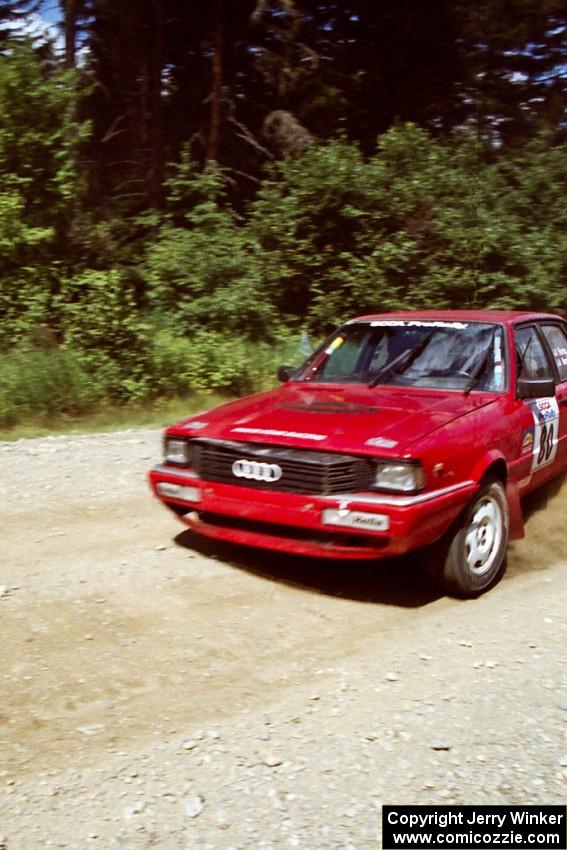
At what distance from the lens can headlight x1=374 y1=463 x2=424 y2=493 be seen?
14.5 ft

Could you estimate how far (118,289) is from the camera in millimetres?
11625

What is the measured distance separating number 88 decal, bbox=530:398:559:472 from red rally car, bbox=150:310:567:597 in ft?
0.05

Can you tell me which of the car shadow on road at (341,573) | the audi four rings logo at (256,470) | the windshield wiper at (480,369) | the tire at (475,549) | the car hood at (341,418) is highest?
the windshield wiper at (480,369)

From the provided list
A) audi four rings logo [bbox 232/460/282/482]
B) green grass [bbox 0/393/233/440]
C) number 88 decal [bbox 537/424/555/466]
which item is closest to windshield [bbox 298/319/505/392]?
number 88 decal [bbox 537/424/555/466]

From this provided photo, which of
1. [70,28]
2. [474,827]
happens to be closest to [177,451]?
[474,827]

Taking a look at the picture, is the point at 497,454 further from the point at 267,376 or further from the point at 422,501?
the point at 267,376

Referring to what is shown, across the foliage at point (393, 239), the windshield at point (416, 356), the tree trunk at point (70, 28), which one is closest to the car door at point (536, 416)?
the windshield at point (416, 356)

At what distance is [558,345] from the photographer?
268 inches

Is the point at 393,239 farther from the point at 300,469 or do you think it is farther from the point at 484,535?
the point at 300,469

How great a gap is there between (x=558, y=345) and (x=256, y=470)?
3174 mm

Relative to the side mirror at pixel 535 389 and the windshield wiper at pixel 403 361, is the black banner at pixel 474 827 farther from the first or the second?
the windshield wiper at pixel 403 361

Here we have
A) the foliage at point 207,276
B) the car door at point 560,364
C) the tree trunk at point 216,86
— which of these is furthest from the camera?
the tree trunk at point 216,86

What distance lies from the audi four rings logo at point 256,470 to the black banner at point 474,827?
7.13 ft

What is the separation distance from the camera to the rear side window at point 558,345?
261 inches
